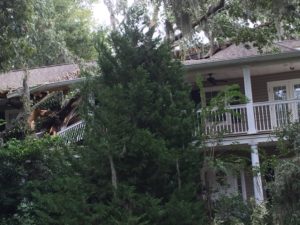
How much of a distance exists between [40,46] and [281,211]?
16.8 meters

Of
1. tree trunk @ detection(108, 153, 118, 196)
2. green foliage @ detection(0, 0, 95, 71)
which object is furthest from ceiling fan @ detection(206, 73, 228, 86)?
tree trunk @ detection(108, 153, 118, 196)

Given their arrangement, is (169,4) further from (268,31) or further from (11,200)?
(11,200)

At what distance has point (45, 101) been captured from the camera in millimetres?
20375

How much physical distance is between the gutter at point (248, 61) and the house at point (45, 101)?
14.5 ft

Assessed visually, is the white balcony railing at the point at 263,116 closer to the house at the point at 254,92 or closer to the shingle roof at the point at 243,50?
the house at the point at 254,92

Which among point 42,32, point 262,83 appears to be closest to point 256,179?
point 262,83

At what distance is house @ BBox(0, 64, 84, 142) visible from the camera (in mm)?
19109

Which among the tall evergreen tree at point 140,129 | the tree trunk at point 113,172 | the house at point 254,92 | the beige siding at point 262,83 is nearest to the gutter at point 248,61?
the house at point 254,92

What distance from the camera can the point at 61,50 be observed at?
26672 millimetres

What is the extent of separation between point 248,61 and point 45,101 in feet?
27.3

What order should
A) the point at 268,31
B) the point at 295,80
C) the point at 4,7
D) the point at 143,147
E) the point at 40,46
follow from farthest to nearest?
the point at 40,46
the point at 295,80
the point at 268,31
the point at 4,7
the point at 143,147

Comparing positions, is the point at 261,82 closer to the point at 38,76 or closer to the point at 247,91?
the point at 247,91

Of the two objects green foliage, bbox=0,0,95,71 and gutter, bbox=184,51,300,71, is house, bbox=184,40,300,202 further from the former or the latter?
green foliage, bbox=0,0,95,71

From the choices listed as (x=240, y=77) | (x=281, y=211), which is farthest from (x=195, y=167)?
(x=240, y=77)
